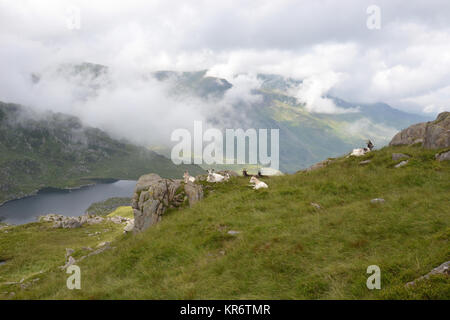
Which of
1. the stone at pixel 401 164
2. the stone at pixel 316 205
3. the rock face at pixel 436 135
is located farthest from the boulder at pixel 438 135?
the stone at pixel 316 205

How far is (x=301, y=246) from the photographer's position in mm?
10945

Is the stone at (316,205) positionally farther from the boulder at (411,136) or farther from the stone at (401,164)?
the boulder at (411,136)

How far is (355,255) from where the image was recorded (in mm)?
9953

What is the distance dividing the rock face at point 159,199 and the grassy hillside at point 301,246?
12.3 ft

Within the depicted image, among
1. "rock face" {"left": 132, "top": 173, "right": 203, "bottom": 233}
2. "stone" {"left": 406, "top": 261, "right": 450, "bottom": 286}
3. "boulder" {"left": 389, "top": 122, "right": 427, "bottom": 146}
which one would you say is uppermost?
"boulder" {"left": 389, "top": 122, "right": 427, "bottom": 146}

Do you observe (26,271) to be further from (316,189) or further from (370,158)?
(370,158)

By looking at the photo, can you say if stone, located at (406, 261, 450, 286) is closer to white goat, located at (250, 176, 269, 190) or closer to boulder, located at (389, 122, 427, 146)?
white goat, located at (250, 176, 269, 190)

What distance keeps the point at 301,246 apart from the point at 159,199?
15.3 m

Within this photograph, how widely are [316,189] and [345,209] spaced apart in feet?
16.7

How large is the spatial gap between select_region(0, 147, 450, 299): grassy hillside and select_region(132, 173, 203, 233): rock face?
12.3 feet

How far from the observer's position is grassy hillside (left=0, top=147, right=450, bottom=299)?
8453 millimetres

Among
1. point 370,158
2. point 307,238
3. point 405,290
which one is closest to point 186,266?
point 307,238

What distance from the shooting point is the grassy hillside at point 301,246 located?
845cm

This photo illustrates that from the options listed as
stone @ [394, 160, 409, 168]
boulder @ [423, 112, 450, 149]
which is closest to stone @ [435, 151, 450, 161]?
boulder @ [423, 112, 450, 149]
